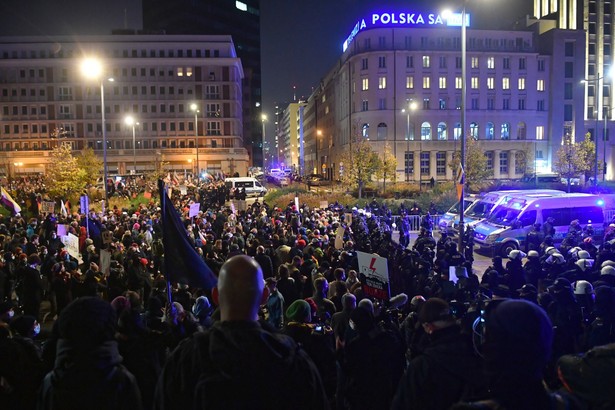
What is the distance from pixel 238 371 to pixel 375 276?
261 inches

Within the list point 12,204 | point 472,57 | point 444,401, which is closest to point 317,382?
point 444,401

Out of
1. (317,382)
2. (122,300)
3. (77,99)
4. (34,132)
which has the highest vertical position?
(77,99)

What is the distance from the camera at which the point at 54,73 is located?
307 ft

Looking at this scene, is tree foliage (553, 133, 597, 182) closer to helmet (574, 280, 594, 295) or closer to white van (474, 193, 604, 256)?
white van (474, 193, 604, 256)

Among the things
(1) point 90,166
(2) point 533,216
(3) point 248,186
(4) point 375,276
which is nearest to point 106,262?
(4) point 375,276

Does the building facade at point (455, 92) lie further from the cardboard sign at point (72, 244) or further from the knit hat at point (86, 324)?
the knit hat at point (86, 324)

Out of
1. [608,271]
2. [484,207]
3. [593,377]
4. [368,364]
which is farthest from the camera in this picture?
[484,207]

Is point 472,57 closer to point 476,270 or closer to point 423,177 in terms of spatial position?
point 423,177

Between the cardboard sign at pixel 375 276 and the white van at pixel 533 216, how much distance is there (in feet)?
36.5

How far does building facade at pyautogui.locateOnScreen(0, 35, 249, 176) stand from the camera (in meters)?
92.9

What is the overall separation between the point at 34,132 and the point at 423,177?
6728 centimetres

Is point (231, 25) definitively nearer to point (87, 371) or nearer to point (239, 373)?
point (87, 371)

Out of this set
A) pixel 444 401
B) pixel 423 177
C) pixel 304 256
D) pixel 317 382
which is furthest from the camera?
pixel 423 177

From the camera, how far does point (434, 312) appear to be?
13.0 ft
